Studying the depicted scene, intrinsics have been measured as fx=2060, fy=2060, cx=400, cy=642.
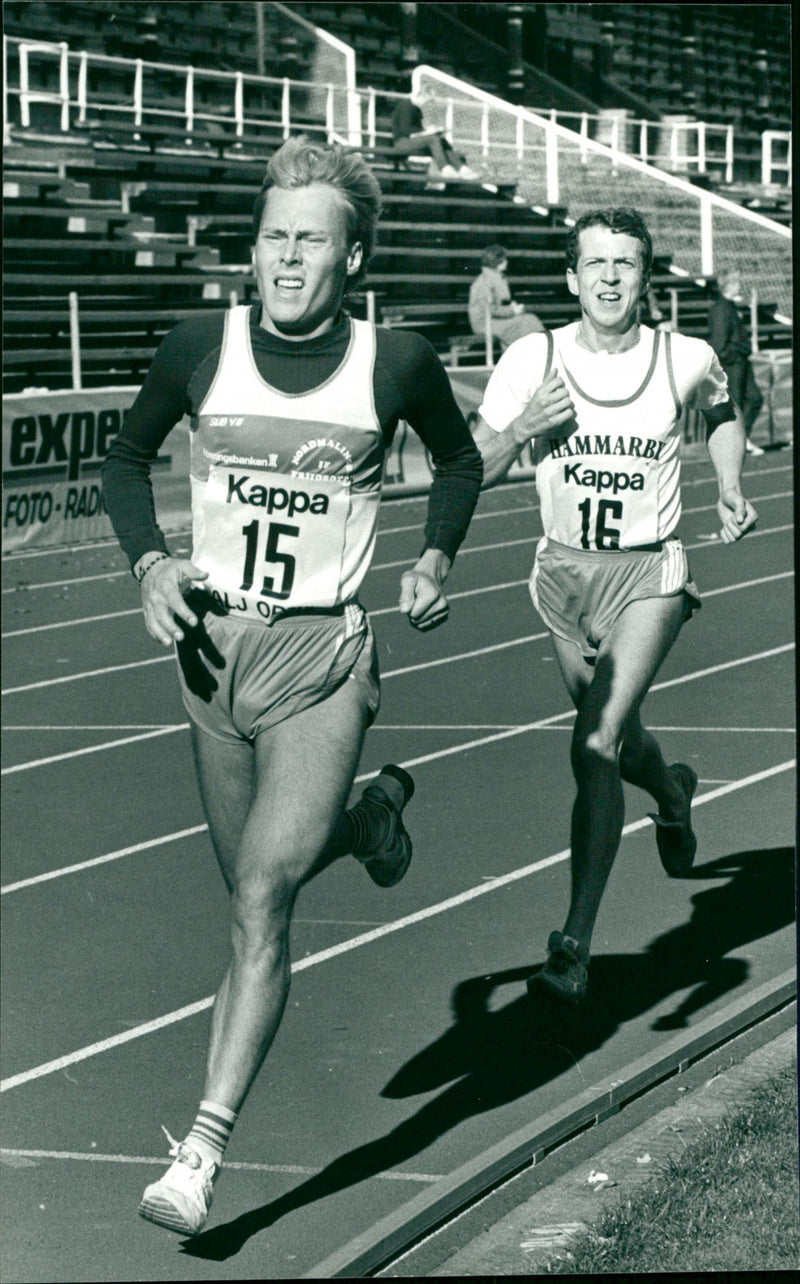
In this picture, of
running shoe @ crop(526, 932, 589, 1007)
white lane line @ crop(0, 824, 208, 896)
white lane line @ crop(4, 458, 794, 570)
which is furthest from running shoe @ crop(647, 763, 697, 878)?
white lane line @ crop(4, 458, 794, 570)

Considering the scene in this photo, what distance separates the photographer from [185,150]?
68.0 ft

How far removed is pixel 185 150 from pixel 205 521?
18.0 meters

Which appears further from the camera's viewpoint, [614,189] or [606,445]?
[614,189]

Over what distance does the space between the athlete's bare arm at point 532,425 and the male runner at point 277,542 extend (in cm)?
9

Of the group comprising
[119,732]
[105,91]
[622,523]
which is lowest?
[119,732]

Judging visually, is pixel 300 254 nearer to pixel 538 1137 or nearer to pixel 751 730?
pixel 538 1137

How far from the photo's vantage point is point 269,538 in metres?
3.44

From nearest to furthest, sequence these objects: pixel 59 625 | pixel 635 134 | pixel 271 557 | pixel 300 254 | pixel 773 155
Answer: pixel 300 254 < pixel 271 557 < pixel 635 134 < pixel 59 625 < pixel 773 155

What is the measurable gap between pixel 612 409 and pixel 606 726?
922 mm

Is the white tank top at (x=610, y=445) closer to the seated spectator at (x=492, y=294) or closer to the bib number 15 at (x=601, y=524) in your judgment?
the bib number 15 at (x=601, y=524)

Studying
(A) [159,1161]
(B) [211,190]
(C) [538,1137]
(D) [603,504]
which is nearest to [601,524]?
(D) [603,504]

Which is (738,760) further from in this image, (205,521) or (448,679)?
(205,521)

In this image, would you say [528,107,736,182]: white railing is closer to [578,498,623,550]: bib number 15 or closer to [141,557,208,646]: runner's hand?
[578,498,623,550]: bib number 15

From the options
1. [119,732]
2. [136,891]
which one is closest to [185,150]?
[119,732]
